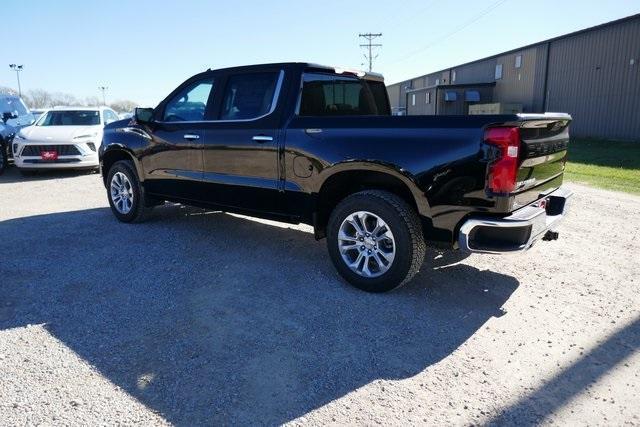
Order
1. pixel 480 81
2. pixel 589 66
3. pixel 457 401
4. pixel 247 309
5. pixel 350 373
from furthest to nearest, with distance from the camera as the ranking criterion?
→ pixel 480 81, pixel 589 66, pixel 247 309, pixel 350 373, pixel 457 401

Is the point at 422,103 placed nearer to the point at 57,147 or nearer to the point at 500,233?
the point at 57,147

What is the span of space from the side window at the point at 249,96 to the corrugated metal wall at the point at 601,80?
21.8m

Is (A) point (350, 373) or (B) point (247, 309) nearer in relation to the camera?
(A) point (350, 373)

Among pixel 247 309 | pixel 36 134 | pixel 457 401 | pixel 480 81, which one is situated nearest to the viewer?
pixel 457 401

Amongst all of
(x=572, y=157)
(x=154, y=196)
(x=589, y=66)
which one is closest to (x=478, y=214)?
(x=154, y=196)

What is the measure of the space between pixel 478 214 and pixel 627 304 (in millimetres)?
1550

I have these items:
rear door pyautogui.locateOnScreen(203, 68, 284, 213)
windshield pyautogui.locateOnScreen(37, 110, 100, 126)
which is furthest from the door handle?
windshield pyautogui.locateOnScreen(37, 110, 100, 126)

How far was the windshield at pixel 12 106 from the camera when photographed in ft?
43.6

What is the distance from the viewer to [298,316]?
3.70 meters

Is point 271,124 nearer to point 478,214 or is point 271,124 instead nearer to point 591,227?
point 478,214

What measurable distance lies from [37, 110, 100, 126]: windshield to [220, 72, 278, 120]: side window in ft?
27.6

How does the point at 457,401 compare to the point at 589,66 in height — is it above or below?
below

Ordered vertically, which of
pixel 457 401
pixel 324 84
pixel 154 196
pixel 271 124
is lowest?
pixel 457 401

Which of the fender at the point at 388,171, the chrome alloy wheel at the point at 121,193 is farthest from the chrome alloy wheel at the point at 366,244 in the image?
the chrome alloy wheel at the point at 121,193
